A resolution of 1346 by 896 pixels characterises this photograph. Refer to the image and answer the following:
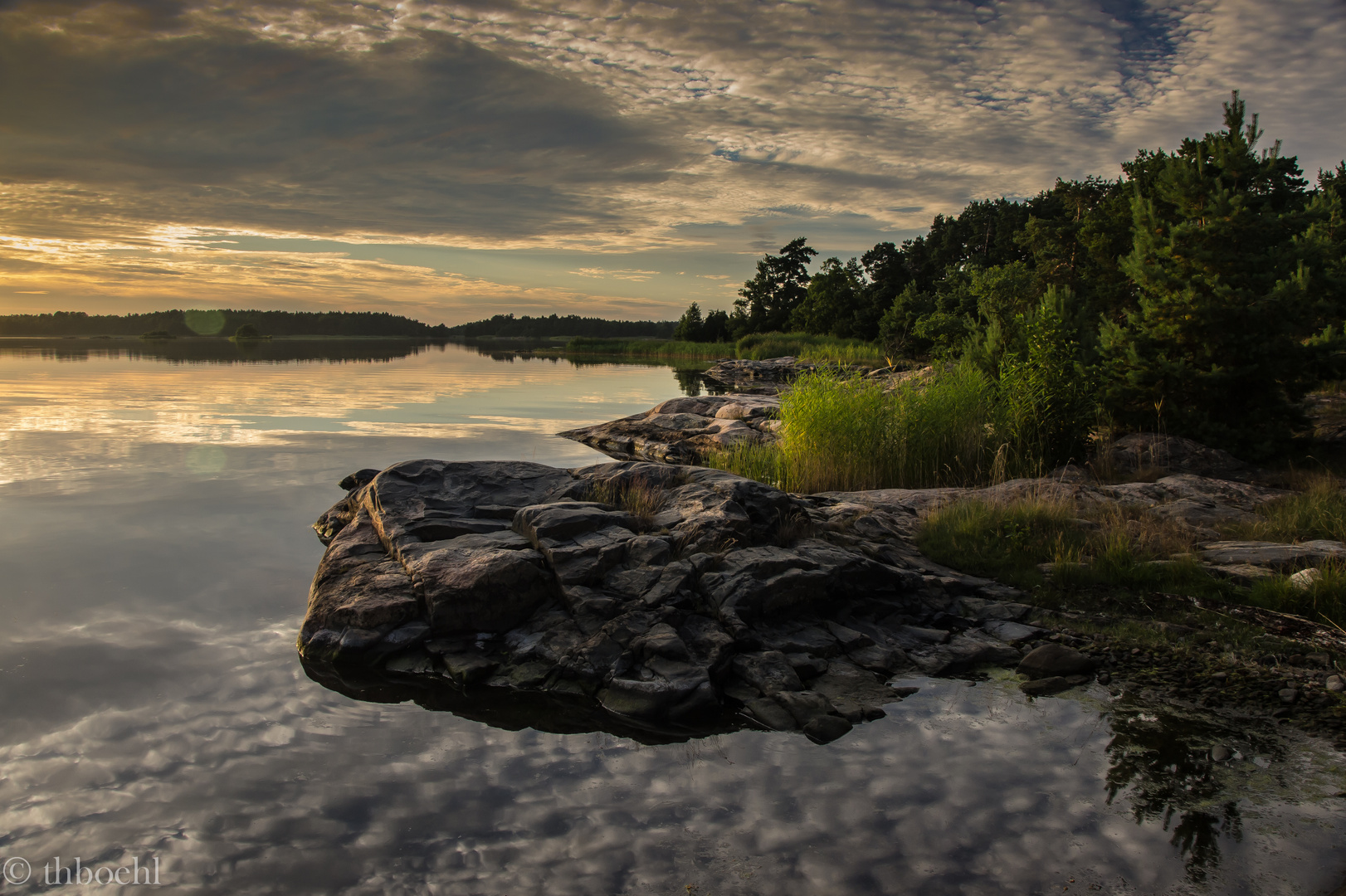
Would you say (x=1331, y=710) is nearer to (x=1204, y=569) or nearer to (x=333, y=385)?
(x=1204, y=569)

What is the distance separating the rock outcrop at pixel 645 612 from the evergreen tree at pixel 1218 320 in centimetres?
944

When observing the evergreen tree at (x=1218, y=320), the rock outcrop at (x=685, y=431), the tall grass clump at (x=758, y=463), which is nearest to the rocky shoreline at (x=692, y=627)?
the tall grass clump at (x=758, y=463)

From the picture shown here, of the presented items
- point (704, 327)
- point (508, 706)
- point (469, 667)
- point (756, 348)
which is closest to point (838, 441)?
point (469, 667)

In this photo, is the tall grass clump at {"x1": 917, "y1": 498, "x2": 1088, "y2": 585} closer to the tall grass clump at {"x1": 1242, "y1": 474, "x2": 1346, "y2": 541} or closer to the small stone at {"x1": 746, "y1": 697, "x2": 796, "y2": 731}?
the tall grass clump at {"x1": 1242, "y1": 474, "x2": 1346, "y2": 541}

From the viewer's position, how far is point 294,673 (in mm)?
6059

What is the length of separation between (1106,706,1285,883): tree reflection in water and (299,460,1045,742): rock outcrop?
135 cm

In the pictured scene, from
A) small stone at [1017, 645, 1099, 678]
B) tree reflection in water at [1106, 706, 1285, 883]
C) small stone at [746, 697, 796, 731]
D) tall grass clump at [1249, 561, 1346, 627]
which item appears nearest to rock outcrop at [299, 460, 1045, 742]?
small stone at [746, 697, 796, 731]

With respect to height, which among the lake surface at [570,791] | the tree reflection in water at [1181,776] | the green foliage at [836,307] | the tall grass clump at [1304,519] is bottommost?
the lake surface at [570,791]

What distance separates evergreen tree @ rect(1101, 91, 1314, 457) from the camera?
542 inches

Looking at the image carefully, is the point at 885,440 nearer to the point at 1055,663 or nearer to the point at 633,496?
the point at 633,496

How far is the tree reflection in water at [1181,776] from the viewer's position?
13.0ft

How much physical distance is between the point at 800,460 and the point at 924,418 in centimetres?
231

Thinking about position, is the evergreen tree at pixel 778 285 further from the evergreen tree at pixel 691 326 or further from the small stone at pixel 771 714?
the small stone at pixel 771 714

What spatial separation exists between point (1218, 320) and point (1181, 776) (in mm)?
12649
